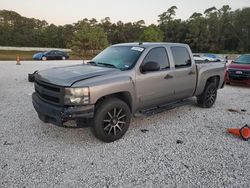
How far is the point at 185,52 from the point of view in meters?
6.07

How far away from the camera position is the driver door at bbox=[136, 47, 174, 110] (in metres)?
4.82

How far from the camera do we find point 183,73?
19.0ft

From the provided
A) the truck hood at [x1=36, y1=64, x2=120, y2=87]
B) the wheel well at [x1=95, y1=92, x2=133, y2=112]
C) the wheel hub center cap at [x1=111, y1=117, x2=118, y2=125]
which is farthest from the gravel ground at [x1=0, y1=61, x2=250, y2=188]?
the truck hood at [x1=36, y1=64, x2=120, y2=87]

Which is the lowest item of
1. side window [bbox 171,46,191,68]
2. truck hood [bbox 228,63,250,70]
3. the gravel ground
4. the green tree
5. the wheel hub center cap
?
the gravel ground

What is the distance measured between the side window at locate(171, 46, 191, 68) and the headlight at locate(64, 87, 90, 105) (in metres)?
2.61

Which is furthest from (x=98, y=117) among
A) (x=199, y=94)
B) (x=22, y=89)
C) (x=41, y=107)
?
(x=22, y=89)

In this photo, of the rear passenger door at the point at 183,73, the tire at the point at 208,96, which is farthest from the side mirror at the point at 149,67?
the tire at the point at 208,96

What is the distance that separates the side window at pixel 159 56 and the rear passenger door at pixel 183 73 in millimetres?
308

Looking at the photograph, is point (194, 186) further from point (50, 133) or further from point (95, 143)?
point (50, 133)

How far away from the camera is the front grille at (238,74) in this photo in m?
10.7

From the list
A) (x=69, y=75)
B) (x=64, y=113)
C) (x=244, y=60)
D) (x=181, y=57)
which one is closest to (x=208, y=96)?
(x=181, y=57)

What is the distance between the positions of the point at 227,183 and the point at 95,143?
90.5 inches

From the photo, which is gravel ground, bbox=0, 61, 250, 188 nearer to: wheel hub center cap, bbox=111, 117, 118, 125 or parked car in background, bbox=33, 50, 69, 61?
wheel hub center cap, bbox=111, 117, 118, 125

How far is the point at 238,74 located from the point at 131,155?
893 cm
